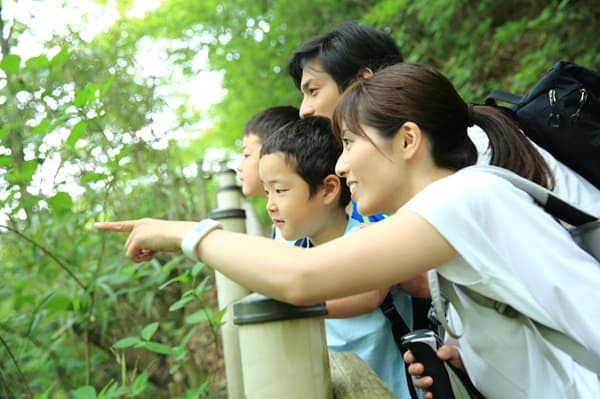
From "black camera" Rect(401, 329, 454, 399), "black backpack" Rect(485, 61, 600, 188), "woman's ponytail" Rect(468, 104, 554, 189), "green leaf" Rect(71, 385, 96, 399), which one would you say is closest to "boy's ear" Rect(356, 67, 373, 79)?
"black backpack" Rect(485, 61, 600, 188)

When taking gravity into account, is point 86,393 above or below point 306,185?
below

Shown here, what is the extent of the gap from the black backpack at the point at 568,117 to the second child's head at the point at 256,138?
1370 mm

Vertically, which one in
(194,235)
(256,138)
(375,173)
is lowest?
(194,235)

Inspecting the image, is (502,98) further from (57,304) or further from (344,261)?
(57,304)

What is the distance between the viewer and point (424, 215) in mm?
1285

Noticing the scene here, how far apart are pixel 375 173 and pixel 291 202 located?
2.56 ft

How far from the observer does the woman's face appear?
5.21 ft

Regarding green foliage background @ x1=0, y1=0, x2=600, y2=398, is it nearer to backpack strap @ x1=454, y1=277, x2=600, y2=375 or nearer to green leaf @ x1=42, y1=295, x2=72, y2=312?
green leaf @ x1=42, y1=295, x2=72, y2=312

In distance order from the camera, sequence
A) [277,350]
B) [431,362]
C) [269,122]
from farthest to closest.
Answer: [269,122]
[431,362]
[277,350]

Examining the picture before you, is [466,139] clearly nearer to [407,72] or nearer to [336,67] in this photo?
[407,72]

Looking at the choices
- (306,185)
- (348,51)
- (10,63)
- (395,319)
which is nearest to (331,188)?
(306,185)

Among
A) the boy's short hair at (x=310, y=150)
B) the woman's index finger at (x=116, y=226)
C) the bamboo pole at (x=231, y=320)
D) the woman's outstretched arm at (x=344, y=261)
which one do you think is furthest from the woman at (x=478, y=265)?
the bamboo pole at (x=231, y=320)

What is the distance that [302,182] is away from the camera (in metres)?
2.35

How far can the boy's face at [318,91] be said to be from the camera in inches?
108
